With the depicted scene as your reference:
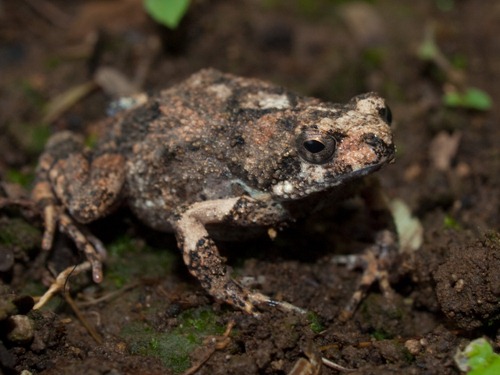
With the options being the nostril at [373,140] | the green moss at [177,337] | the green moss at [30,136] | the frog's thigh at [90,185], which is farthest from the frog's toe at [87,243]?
the nostril at [373,140]

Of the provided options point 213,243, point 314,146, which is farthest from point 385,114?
point 213,243

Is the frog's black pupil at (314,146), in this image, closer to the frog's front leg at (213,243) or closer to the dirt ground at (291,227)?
the frog's front leg at (213,243)

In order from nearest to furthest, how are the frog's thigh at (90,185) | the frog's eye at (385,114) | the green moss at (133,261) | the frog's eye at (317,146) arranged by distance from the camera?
the frog's eye at (317,146) → the frog's eye at (385,114) → the frog's thigh at (90,185) → the green moss at (133,261)

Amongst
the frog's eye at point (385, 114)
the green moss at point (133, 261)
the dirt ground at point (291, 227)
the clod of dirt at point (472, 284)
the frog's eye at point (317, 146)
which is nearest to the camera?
the clod of dirt at point (472, 284)

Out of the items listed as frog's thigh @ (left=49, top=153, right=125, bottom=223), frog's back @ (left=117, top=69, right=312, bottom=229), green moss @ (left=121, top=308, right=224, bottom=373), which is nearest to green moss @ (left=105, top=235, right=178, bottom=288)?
frog's back @ (left=117, top=69, right=312, bottom=229)

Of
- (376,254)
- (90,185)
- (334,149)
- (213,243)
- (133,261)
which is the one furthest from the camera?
(133,261)

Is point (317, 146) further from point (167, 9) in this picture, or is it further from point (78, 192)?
point (167, 9)

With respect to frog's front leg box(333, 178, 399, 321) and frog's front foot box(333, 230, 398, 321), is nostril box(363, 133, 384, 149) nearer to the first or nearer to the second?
frog's front leg box(333, 178, 399, 321)
